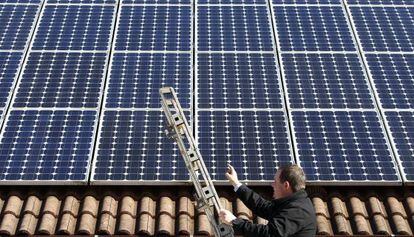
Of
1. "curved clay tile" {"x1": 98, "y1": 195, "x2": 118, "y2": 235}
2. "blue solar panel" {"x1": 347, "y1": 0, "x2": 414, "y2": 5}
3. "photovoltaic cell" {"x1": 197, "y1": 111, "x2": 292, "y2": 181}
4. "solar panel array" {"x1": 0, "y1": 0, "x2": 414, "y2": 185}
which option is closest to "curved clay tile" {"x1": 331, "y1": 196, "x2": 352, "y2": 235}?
"solar panel array" {"x1": 0, "y1": 0, "x2": 414, "y2": 185}

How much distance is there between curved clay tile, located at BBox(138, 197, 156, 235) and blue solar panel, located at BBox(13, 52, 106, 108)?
2.54m

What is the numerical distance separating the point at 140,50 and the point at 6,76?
3128 millimetres

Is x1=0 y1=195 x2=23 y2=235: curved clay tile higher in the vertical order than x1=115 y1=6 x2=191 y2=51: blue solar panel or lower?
lower

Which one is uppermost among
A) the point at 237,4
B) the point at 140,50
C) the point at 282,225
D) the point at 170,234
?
the point at 237,4

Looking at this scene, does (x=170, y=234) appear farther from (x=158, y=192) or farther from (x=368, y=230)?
(x=368, y=230)

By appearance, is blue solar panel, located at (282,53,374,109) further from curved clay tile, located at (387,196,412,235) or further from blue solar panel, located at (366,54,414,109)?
curved clay tile, located at (387,196,412,235)

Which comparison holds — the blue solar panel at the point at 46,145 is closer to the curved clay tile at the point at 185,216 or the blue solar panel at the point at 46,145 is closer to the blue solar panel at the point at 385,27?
the curved clay tile at the point at 185,216

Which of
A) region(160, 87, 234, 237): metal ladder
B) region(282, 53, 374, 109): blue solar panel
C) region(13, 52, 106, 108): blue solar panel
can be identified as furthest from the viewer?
region(282, 53, 374, 109): blue solar panel

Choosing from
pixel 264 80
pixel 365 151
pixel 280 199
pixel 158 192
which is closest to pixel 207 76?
pixel 264 80

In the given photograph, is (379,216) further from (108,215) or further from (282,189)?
(108,215)

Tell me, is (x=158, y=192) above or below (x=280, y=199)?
above

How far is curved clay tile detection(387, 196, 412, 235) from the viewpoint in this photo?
9.30m

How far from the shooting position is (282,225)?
222 inches

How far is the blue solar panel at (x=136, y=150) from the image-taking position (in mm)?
9734
